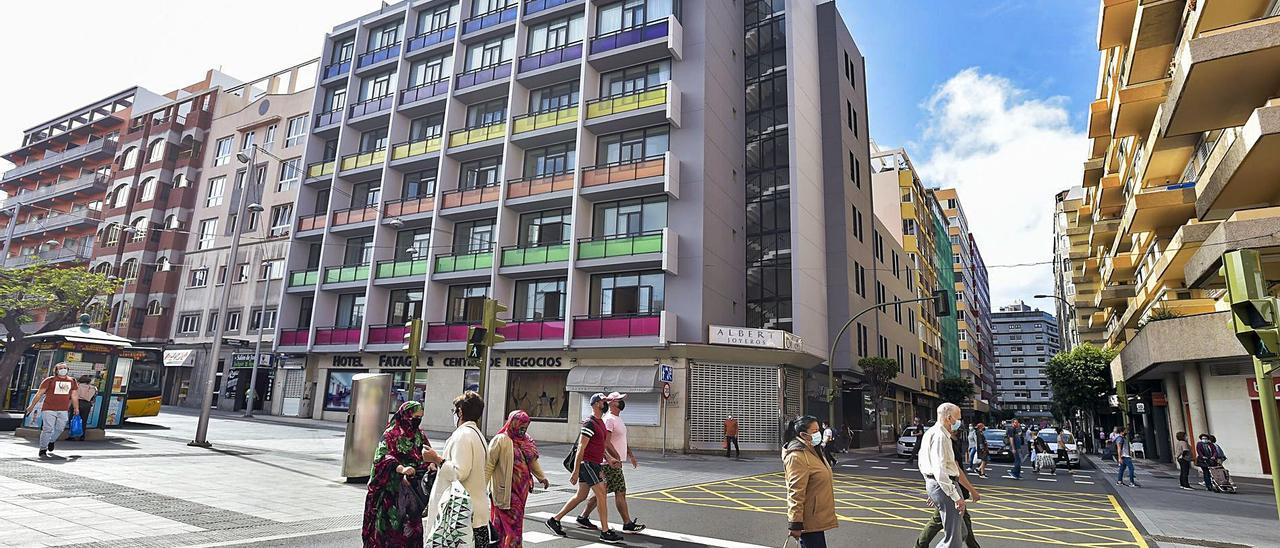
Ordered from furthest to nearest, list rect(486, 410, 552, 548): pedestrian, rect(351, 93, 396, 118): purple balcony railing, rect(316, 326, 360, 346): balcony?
rect(351, 93, 396, 118): purple balcony railing → rect(316, 326, 360, 346): balcony → rect(486, 410, 552, 548): pedestrian

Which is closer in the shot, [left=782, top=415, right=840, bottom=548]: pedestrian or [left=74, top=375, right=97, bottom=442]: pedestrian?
[left=782, top=415, right=840, bottom=548]: pedestrian

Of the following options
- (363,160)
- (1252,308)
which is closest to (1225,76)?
(1252,308)

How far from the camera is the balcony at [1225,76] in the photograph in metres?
14.7

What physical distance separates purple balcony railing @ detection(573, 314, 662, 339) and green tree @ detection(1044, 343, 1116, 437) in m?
34.5

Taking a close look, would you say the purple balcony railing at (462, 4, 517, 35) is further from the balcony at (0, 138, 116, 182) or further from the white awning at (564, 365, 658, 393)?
the balcony at (0, 138, 116, 182)

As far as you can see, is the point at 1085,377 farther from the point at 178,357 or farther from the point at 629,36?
the point at 178,357

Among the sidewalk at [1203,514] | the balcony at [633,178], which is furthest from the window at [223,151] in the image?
the sidewalk at [1203,514]

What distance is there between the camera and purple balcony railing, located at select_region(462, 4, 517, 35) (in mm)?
31938

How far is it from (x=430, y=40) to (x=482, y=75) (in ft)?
16.8

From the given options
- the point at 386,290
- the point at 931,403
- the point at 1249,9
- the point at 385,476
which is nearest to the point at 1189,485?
the point at 1249,9

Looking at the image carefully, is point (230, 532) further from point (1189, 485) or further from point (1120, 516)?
point (1189, 485)

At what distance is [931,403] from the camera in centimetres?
6103

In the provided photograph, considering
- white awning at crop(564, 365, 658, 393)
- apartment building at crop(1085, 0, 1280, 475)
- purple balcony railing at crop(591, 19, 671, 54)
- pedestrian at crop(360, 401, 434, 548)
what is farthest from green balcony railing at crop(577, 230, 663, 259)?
pedestrian at crop(360, 401, 434, 548)

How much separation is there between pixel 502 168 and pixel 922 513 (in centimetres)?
2309
